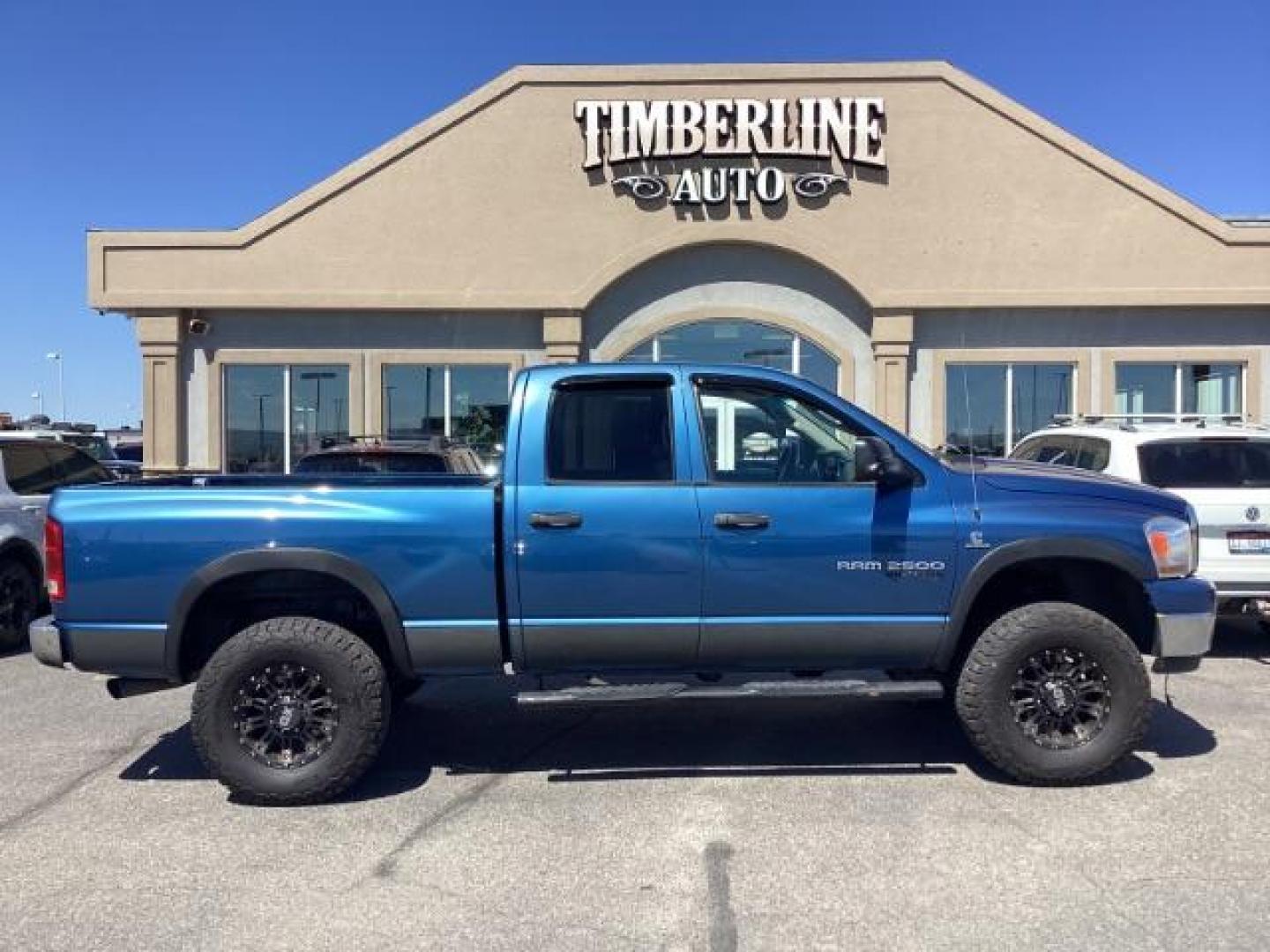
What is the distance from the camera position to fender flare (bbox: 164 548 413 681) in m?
4.64

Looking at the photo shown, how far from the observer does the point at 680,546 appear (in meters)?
4.75

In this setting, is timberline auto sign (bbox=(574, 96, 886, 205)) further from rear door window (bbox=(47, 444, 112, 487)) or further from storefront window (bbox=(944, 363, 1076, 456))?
rear door window (bbox=(47, 444, 112, 487))

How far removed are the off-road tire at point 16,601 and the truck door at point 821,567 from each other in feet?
20.2

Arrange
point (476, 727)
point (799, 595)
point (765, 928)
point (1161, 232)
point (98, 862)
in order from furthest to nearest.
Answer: point (1161, 232) → point (476, 727) → point (799, 595) → point (98, 862) → point (765, 928)

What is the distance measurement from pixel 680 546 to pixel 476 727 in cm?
208

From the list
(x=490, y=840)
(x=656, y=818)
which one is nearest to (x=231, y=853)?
(x=490, y=840)

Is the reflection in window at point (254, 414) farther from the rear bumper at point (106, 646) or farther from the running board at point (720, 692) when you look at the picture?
the running board at point (720, 692)

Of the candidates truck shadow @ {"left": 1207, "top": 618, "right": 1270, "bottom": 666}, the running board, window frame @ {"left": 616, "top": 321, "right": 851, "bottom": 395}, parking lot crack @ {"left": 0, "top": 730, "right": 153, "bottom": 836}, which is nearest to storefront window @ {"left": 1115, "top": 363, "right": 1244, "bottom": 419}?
window frame @ {"left": 616, "top": 321, "right": 851, "bottom": 395}

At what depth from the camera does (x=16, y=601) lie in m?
8.27

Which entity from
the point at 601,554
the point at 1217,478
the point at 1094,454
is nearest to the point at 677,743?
the point at 601,554

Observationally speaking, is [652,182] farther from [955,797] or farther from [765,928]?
[765,928]

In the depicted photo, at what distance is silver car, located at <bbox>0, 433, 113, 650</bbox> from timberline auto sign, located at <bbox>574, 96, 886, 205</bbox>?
8163mm

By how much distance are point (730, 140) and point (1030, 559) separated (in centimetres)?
1061

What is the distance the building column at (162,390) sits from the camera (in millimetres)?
14281
